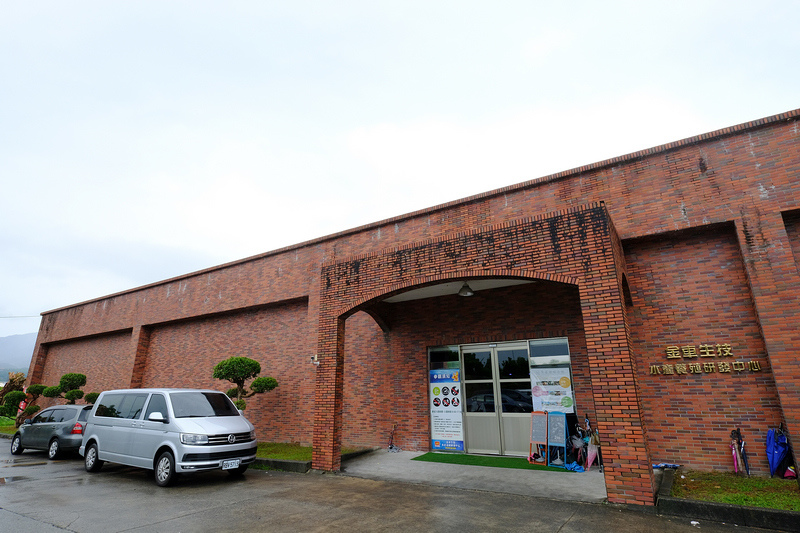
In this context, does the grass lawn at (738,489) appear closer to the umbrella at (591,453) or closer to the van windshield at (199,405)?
the umbrella at (591,453)

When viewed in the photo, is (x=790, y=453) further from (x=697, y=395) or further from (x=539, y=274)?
(x=539, y=274)

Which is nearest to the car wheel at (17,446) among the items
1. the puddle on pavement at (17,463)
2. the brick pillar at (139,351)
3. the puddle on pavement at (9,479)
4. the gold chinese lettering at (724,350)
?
the puddle on pavement at (17,463)

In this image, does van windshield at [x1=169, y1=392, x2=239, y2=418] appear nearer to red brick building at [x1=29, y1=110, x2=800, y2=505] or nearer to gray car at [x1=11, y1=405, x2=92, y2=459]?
red brick building at [x1=29, y1=110, x2=800, y2=505]

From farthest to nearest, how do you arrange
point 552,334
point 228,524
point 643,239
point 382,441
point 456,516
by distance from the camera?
1. point 382,441
2. point 552,334
3. point 643,239
4. point 456,516
5. point 228,524

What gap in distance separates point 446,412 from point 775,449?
6224 mm

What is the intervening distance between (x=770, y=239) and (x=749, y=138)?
2.08 m

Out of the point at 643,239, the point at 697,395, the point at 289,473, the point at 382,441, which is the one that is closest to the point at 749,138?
the point at 643,239

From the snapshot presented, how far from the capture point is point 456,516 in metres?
5.40

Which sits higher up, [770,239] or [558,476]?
[770,239]

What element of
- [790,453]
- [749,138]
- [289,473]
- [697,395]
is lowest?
[289,473]

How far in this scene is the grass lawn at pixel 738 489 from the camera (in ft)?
16.9

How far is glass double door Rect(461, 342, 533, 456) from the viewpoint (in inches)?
367

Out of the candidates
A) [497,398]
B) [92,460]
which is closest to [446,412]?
[497,398]

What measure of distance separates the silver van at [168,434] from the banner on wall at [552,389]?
6157 mm
